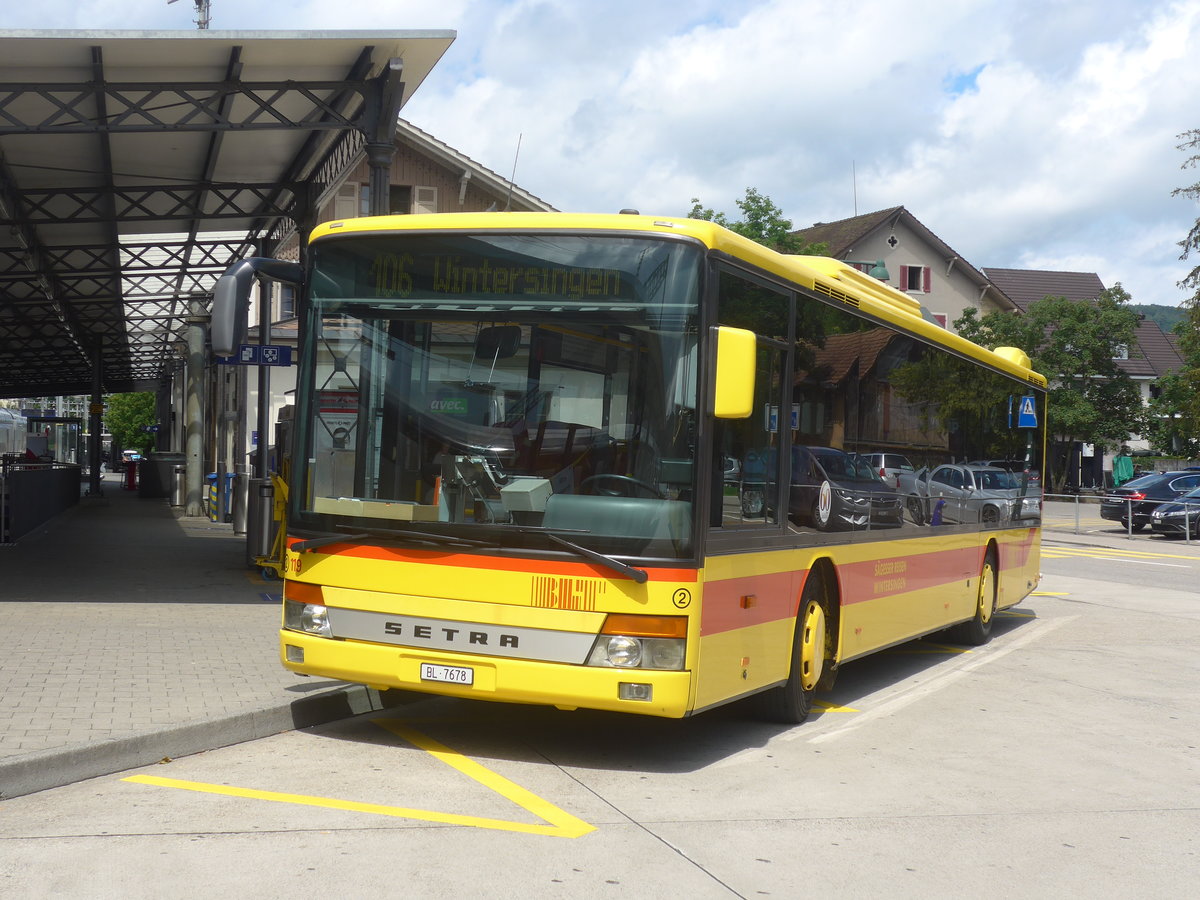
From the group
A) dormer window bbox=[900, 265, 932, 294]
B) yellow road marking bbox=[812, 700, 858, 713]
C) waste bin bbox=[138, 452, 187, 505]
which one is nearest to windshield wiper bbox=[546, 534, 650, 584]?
yellow road marking bbox=[812, 700, 858, 713]

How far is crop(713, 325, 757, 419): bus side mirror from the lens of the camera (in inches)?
265

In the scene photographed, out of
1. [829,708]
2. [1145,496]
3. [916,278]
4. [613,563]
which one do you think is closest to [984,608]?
[829,708]

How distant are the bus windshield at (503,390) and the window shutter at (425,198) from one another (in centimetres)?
3603

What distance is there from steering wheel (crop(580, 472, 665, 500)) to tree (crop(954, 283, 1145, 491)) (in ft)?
170

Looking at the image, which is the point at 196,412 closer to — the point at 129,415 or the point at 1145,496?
the point at 1145,496

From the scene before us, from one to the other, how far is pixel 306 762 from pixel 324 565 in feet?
3.41

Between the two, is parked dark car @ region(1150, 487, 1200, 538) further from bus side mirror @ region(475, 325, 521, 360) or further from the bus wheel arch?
bus side mirror @ region(475, 325, 521, 360)

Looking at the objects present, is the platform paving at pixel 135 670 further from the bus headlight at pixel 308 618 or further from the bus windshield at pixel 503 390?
the bus windshield at pixel 503 390

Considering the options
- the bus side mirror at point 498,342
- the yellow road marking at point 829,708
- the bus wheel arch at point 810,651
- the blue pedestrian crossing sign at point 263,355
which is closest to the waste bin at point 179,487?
the blue pedestrian crossing sign at point 263,355

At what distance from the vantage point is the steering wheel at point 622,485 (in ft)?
22.4

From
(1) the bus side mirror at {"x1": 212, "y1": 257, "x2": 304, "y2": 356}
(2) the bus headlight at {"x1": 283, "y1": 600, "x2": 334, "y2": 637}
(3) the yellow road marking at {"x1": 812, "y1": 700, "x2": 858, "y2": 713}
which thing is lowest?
(3) the yellow road marking at {"x1": 812, "y1": 700, "x2": 858, "y2": 713}

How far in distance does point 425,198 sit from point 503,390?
1466 inches

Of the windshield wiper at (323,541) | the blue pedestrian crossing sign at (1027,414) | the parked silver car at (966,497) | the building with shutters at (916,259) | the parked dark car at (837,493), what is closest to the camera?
the windshield wiper at (323,541)

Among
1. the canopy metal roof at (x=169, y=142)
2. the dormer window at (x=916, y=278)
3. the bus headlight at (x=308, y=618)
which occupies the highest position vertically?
the dormer window at (x=916, y=278)
